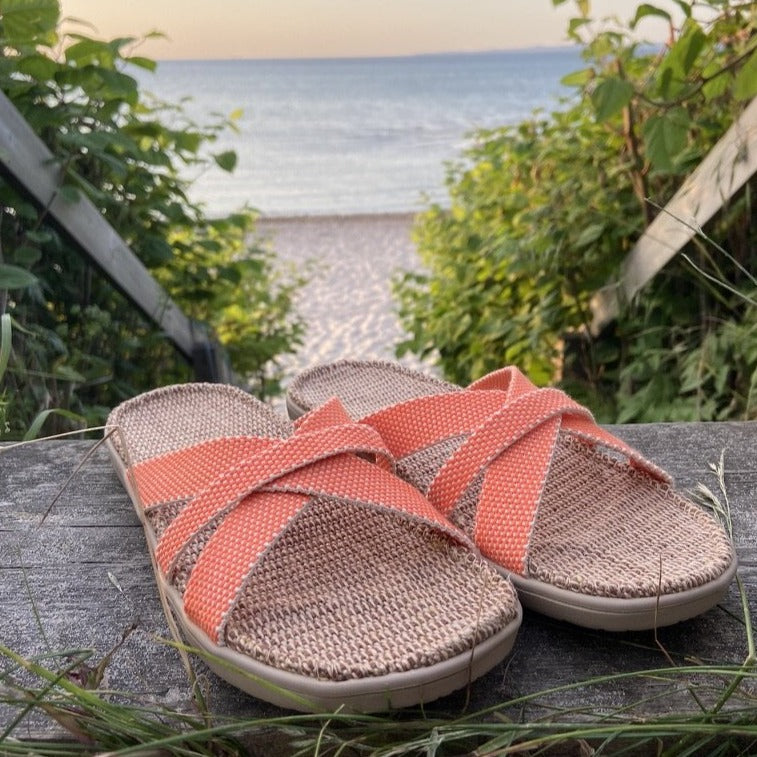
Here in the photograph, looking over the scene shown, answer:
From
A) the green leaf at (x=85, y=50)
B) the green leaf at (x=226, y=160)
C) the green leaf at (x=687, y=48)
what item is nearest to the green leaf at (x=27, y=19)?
the green leaf at (x=85, y=50)

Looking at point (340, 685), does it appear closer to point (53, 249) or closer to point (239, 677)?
point (239, 677)

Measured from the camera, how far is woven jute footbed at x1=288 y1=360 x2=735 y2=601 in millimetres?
691

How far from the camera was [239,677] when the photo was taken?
2.04 feet

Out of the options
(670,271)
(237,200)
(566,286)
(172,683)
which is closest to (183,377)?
(566,286)

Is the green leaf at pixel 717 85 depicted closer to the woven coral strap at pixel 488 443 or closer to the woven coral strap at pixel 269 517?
the woven coral strap at pixel 488 443

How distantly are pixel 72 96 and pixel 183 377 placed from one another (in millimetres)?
903

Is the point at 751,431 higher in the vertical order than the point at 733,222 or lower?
lower

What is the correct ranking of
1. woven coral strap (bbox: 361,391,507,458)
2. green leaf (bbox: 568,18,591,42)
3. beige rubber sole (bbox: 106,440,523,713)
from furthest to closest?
green leaf (bbox: 568,18,591,42), woven coral strap (bbox: 361,391,507,458), beige rubber sole (bbox: 106,440,523,713)

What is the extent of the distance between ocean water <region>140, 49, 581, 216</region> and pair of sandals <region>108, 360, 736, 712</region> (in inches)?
73.0

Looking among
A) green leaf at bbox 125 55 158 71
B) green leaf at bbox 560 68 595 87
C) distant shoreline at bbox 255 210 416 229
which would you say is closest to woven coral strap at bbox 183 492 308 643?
green leaf at bbox 125 55 158 71

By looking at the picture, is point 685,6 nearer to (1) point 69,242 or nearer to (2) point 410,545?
(2) point 410,545

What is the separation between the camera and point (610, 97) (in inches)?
66.5

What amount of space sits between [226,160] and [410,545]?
1904mm

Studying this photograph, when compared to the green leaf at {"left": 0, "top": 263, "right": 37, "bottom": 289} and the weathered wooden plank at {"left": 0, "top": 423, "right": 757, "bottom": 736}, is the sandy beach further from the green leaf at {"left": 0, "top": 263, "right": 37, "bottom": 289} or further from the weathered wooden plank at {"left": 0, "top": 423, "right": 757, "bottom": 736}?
the weathered wooden plank at {"left": 0, "top": 423, "right": 757, "bottom": 736}
